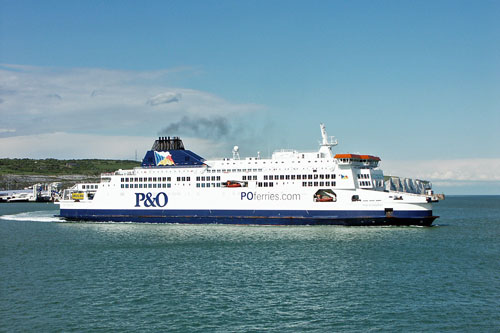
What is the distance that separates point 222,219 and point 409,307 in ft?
91.9

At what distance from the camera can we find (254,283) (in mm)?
22172

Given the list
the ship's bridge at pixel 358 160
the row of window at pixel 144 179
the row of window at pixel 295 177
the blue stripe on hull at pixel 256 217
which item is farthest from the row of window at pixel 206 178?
the ship's bridge at pixel 358 160

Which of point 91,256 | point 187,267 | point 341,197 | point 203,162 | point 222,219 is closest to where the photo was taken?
point 187,267

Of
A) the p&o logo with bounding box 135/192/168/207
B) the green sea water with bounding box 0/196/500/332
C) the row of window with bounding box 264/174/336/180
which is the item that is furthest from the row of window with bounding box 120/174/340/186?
the green sea water with bounding box 0/196/500/332

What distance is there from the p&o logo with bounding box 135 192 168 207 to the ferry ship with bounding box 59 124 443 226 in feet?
0.32

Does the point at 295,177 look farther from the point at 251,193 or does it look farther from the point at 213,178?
the point at 213,178

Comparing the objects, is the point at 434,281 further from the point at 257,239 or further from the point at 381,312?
the point at 257,239

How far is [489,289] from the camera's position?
21172 mm

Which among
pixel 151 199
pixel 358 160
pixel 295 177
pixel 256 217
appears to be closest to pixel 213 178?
pixel 256 217

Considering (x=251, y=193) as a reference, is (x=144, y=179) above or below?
above

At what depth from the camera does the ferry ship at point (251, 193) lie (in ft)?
135

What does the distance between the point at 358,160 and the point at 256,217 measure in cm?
1045

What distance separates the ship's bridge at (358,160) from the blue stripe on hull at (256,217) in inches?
179

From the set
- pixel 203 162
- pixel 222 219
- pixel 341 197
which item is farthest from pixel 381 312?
pixel 203 162
